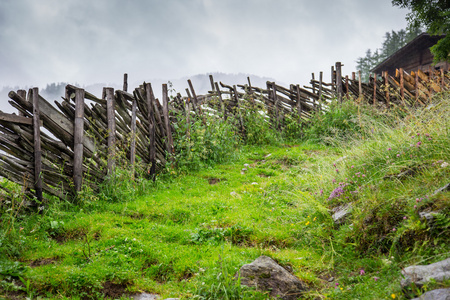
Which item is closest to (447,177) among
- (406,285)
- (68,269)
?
(406,285)

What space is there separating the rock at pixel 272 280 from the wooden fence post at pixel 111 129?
11.2 ft

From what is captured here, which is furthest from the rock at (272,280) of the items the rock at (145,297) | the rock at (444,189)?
the rock at (444,189)

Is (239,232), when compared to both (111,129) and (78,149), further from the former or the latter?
(111,129)

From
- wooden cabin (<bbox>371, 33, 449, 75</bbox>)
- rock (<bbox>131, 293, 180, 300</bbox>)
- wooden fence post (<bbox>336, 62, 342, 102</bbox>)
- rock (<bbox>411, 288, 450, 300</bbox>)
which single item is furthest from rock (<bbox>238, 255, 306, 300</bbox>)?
wooden cabin (<bbox>371, 33, 449, 75</bbox>)

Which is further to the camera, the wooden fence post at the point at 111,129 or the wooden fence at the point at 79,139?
the wooden fence post at the point at 111,129

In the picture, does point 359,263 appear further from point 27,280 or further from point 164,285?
point 27,280

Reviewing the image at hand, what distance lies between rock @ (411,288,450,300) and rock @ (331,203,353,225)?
180cm

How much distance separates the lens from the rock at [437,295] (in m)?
1.97

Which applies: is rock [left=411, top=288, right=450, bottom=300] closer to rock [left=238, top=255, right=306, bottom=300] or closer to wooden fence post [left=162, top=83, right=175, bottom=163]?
rock [left=238, top=255, right=306, bottom=300]

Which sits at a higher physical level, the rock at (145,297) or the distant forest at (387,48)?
the distant forest at (387,48)

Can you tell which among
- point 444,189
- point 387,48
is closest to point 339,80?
point 444,189

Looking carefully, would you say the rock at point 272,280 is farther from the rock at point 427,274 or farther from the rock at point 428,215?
the rock at point 428,215

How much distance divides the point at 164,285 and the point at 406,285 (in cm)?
211

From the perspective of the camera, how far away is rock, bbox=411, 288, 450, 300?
1.97 m
